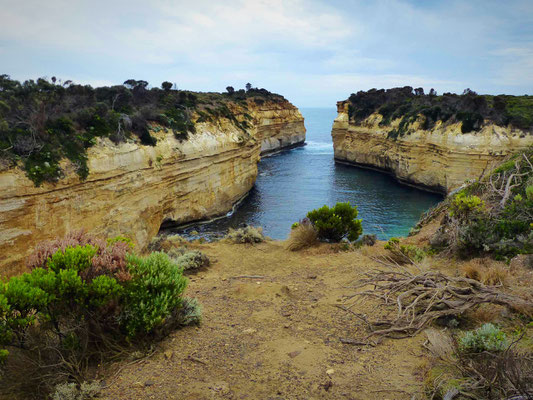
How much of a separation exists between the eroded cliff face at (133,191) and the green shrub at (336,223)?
34.5ft

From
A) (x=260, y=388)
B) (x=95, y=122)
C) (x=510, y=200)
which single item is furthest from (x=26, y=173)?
(x=510, y=200)

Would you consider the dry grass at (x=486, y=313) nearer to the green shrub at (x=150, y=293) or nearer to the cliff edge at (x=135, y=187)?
the green shrub at (x=150, y=293)

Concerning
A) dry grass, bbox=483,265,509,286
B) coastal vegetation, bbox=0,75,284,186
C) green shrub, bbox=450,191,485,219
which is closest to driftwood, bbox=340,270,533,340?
dry grass, bbox=483,265,509,286

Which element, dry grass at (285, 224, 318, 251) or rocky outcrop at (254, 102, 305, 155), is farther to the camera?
rocky outcrop at (254, 102, 305, 155)

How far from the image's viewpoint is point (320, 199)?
35281 millimetres

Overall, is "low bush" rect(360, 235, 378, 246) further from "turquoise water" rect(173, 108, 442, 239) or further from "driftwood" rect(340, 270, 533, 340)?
"driftwood" rect(340, 270, 533, 340)

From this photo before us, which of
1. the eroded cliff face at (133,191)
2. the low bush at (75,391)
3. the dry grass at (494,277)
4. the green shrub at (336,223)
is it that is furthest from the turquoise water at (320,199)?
the low bush at (75,391)

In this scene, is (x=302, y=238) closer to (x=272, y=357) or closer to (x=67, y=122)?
(x=272, y=357)

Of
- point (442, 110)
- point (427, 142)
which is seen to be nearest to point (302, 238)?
point (427, 142)

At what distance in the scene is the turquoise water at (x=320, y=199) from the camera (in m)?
27.4

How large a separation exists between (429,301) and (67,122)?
59.8 feet

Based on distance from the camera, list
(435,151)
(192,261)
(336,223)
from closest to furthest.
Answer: (192,261)
(336,223)
(435,151)

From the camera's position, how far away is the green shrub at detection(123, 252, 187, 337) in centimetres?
555

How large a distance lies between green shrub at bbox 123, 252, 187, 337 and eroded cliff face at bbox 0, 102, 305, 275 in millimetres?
11194
